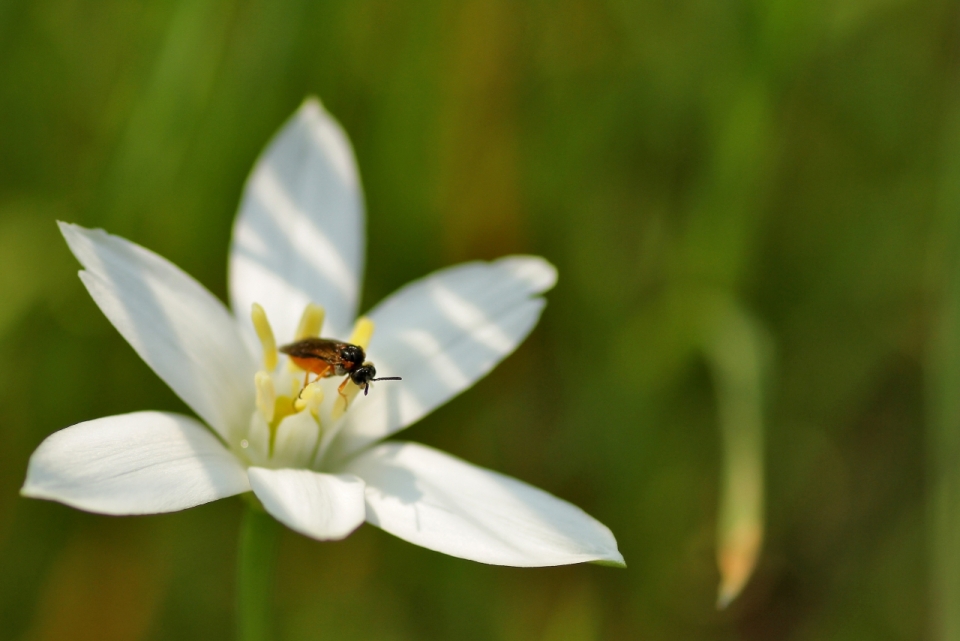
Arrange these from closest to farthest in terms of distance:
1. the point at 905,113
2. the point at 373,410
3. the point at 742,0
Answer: the point at 373,410 < the point at 742,0 < the point at 905,113

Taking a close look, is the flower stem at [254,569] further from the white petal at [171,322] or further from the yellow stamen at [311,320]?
the yellow stamen at [311,320]

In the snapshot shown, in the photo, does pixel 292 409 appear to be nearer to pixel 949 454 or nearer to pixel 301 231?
pixel 301 231

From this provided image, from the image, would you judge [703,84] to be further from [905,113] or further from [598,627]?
[598,627]

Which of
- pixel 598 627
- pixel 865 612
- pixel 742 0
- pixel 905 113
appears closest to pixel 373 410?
pixel 598 627

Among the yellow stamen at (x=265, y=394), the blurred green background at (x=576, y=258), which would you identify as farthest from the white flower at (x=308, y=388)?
the blurred green background at (x=576, y=258)

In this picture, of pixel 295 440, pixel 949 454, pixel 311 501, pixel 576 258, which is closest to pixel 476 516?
pixel 311 501

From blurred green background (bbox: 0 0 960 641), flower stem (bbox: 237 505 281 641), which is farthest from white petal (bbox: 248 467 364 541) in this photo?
blurred green background (bbox: 0 0 960 641)
